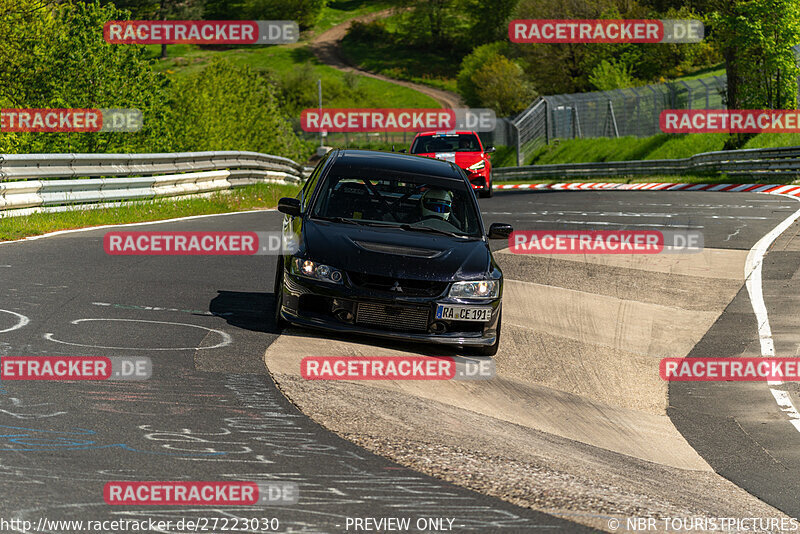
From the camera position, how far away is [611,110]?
50.7 meters

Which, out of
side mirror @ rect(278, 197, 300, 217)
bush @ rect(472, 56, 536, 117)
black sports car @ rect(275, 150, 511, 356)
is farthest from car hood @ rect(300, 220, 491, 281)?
bush @ rect(472, 56, 536, 117)

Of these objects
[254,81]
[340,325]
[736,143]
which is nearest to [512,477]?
[340,325]

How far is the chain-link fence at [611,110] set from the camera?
1725 inches

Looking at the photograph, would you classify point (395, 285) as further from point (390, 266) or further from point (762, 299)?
point (762, 299)

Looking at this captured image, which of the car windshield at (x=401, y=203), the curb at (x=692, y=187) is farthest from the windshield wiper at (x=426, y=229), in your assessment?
the curb at (x=692, y=187)

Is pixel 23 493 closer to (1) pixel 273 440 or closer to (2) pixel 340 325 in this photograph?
(1) pixel 273 440

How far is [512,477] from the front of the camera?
571 centimetres

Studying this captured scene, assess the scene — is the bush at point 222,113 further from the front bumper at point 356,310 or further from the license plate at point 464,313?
the license plate at point 464,313
